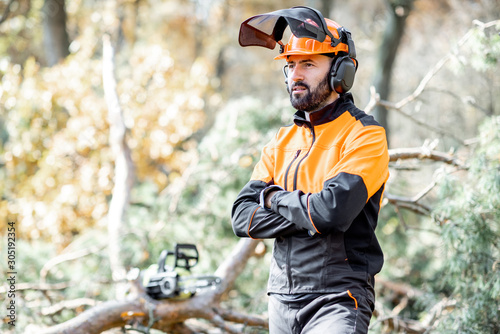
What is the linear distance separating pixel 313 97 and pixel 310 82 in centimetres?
7

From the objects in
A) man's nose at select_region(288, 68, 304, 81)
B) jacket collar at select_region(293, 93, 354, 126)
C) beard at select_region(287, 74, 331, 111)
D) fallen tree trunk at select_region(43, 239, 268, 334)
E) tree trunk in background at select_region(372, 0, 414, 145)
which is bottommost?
fallen tree trunk at select_region(43, 239, 268, 334)

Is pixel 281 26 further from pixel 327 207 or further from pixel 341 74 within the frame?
pixel 327 207

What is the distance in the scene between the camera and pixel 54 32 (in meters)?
9.63

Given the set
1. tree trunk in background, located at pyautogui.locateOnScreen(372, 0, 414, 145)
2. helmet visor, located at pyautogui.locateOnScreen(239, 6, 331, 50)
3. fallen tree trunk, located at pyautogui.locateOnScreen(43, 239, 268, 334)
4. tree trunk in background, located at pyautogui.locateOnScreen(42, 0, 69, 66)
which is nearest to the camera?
helmet visor, located at pyautogui.locateOnScreen(239, 6, 331, 50)

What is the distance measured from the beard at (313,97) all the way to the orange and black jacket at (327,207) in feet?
0.14

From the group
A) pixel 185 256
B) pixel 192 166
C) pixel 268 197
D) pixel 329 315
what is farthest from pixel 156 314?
pixel 192 166

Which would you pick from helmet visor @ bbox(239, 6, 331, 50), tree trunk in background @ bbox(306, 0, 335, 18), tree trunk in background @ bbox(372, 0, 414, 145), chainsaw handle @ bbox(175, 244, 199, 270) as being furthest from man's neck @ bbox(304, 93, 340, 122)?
tree trunk in background @ bbox(306, 0, 335, 18)

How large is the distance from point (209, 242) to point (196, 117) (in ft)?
10.4

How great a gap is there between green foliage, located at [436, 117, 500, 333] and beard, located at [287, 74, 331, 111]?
1.57 meters

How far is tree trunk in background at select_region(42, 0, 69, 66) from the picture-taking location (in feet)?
31.4

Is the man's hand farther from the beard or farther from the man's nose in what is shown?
the man's nose

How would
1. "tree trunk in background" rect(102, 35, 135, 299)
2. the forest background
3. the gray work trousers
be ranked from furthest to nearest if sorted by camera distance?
"tree trunk in background" rect(102, 35, 135, 299) < the forest background < the gray work trousers

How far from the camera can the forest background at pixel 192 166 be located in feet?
11.5

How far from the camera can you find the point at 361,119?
2188mm
